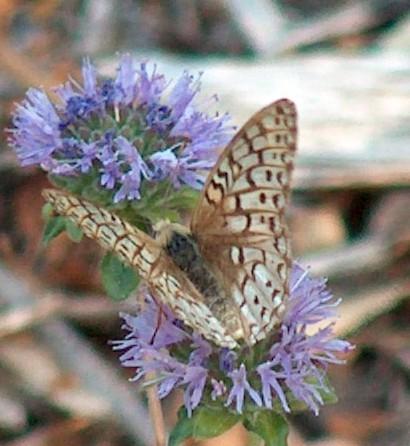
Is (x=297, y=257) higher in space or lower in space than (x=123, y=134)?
higher

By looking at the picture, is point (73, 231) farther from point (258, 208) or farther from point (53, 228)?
point (258, 208)

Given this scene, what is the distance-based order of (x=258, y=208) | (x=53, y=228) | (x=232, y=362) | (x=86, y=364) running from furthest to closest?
(x=86, y=364) → (x=53, y=228) → (x=232, y=362) → (x=258, y=208)

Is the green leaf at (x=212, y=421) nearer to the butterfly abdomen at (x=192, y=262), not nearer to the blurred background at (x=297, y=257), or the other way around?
the butterfly abdomen at (x=192, y=262)

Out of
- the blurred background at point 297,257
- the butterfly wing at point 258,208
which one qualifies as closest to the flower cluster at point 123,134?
the butterfly wing at point 258,208

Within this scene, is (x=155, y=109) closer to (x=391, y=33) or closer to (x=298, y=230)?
(x=298, y=230)

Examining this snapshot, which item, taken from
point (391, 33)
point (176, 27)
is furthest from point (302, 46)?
point (176, 27)

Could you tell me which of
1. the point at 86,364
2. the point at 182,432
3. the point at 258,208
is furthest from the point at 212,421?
the point at 86,364

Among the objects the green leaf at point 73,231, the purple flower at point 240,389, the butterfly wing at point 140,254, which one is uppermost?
the green leaf at point 73,231
